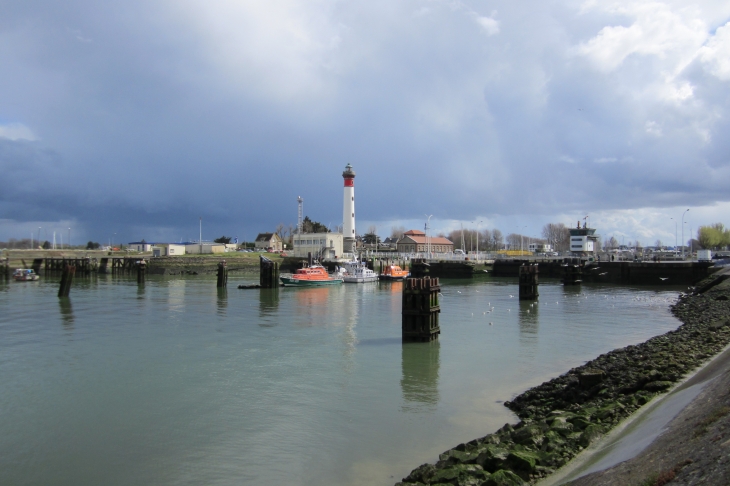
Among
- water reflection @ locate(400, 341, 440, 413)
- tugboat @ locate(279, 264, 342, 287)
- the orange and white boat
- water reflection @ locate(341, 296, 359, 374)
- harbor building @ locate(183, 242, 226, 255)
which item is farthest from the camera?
harbor building @ locate(183, 242, 226, 255)

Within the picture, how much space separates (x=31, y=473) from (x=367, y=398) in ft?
31.7

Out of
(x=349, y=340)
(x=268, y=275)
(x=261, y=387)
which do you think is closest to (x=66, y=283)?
(x=268, y=275)

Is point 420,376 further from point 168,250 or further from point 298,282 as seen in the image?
point 168,250

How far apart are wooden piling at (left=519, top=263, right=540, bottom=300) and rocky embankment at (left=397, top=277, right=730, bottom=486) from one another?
25.6 meters

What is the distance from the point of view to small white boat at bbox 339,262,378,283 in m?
79.4

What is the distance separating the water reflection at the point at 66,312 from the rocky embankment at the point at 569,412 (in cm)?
2947

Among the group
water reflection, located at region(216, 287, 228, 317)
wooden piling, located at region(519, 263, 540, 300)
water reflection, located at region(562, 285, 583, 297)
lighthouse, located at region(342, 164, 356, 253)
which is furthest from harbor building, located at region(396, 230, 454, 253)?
wooden piling, located at region(519, 263, 540, 300)

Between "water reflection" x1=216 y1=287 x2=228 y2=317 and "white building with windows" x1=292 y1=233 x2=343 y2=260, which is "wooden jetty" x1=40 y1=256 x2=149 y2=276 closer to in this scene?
"white building with windows" x1=292 y1=233 x2=343 y2=260

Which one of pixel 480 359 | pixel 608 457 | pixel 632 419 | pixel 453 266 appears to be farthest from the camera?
pixel 453 266

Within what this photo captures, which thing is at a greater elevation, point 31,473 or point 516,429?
point 516,429

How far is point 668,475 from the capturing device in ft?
23.9

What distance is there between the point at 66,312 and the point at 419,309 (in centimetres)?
2870

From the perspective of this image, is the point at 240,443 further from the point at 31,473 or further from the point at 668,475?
the point at 668,475

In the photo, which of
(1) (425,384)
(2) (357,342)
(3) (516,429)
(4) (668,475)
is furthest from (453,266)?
(4) (668,475)
